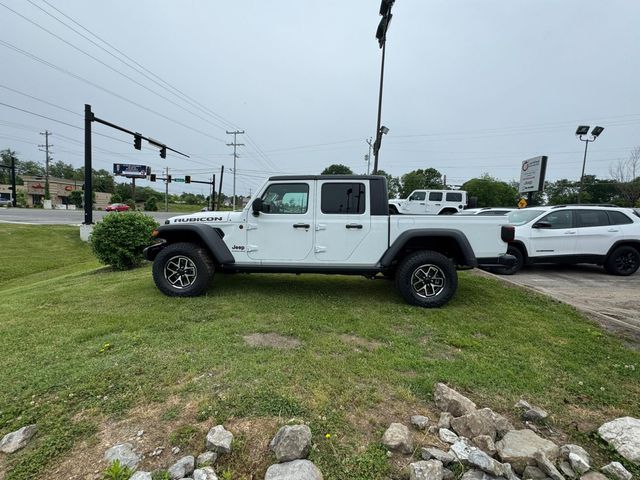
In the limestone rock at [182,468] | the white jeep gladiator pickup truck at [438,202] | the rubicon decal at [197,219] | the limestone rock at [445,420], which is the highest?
the white jeep gladiator pickup truck at [438,202]

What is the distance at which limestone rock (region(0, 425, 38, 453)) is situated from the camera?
196 cm

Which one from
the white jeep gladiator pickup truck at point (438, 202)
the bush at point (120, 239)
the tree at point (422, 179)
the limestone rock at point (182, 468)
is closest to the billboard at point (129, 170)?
the tree at point (422, 179)

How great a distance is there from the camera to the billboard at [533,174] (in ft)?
55.5

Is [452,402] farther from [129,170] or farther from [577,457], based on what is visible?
[129,170]

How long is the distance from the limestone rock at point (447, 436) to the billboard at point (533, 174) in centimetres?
1861

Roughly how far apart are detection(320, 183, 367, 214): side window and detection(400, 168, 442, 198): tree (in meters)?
57.4

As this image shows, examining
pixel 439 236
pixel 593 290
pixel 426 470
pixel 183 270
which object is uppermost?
pixel 439 236

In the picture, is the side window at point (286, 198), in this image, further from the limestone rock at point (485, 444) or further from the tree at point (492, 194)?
the tree at point (492, 194)

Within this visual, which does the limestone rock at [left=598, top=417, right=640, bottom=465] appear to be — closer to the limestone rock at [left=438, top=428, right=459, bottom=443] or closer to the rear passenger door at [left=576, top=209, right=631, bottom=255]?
the limestone rock at [left=438, top=428, right=459, bottom=443]

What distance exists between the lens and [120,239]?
7.35m

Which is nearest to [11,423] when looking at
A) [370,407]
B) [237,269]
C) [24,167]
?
[370,407]

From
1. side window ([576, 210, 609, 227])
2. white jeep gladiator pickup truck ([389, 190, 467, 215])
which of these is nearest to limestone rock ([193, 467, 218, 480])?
side window ([576, 210, 609, 227])

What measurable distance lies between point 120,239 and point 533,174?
19046 millimetres

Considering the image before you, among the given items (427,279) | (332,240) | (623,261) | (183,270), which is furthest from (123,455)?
(623,261)
